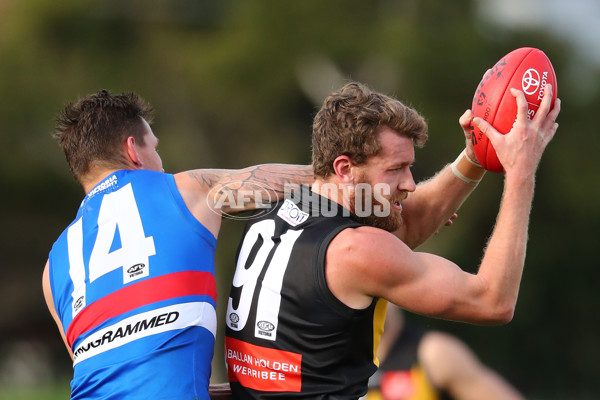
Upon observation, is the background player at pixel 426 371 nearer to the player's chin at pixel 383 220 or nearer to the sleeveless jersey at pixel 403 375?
the sleeveless jersey at pixel 403 375

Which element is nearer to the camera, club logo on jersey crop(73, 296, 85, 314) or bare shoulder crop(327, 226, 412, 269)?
bare shoulder crop(327, 226, 412, 269)

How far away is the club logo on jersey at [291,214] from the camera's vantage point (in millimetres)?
3721

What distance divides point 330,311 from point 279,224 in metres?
0.53

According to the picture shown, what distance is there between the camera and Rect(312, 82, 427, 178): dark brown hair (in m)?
3.77

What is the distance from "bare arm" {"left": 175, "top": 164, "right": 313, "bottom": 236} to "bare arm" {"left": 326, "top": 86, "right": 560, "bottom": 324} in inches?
30.0

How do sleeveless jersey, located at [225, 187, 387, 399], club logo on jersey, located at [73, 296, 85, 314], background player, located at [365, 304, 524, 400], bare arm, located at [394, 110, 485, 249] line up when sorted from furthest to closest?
background player, located at [365, 304, 524, 400]
bare arm, located at [394, 110, 485, 249]
club logo on jersey, located at [73, 296, 85, 314]
sleeveless jersey, located at [225, 187, 387, 399]

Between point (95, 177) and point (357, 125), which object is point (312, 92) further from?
point (357, 125)

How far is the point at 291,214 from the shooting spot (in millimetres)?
3787

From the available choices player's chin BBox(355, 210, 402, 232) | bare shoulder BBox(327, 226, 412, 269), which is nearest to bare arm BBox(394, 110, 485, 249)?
player's chin BBox(355, 210, 402, 232)

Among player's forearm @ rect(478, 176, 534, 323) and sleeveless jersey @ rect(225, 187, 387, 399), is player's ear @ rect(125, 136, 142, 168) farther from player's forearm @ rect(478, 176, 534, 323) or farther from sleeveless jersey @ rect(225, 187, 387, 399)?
player's forearm @ rect(478, 176, 534, 323)

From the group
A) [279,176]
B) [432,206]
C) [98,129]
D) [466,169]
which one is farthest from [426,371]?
[98,129]

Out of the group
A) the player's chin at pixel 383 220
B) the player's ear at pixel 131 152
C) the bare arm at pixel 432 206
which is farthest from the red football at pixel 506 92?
the player's ear at pixel 131 152

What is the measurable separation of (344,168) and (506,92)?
866 mm

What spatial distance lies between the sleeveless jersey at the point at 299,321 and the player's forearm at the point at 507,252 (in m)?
0.54
